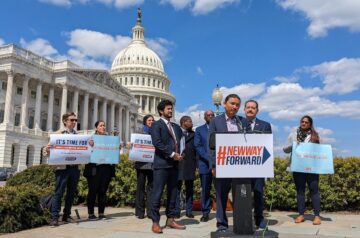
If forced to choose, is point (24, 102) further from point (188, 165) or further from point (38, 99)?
point (188, 165)

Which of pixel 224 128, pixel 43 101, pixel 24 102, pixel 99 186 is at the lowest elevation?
pixel 99 186

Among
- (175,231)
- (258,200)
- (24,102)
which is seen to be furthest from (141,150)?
(24,102)

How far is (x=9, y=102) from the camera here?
5797 centimetres

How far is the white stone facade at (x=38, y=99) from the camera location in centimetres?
5716

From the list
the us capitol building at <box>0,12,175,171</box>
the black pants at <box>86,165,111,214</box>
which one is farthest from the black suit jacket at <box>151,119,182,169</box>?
the us capitol building at <box>0,12,175,171</box>

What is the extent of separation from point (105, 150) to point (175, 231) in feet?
9.72

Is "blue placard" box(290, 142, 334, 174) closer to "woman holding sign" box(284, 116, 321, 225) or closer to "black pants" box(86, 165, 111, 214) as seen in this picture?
"woman holding sign" box(284, 116, 321, 225)

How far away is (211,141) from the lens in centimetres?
646

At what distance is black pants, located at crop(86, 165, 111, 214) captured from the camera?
31.3 feet

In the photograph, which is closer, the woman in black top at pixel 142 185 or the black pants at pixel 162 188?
the black pants at pixel 162 188

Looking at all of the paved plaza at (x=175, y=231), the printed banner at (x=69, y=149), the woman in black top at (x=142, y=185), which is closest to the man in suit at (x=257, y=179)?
the paved plaza at (x=175, y=231)

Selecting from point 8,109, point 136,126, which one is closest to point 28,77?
point 8,109

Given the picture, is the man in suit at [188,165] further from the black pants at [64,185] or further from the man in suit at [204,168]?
the black pants at [64,185]

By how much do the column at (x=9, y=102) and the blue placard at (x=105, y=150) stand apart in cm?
5117
